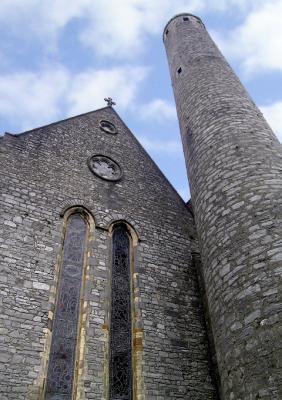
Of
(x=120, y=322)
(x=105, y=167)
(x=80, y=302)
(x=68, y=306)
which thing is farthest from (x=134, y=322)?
(x=105, y=167)

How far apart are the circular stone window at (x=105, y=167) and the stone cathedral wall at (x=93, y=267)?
153 mm

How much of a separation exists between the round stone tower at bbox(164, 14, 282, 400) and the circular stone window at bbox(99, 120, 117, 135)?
7.87ft

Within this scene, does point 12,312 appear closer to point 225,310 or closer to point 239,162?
point 225,310

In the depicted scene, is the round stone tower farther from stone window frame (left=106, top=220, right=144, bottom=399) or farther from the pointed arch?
the pointed arch

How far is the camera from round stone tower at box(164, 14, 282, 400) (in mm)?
5219

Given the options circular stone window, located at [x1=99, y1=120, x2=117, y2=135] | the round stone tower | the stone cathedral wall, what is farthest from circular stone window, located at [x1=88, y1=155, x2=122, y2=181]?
the round stone tower

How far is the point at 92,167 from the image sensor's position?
1043cm

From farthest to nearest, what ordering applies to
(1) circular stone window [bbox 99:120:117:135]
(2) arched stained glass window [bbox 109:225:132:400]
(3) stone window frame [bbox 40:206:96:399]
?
(1) circular stone window [bbox 99:120:117:135] < (2) arched stained glass window [bbox 109:225:132:400] < (3) stone window frame [bbox 40:206:96:399]

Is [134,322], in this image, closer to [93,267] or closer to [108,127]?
[93,267]

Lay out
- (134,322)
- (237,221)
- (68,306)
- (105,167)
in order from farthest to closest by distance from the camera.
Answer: (105,167), (134,322), (68,306), (237,221)

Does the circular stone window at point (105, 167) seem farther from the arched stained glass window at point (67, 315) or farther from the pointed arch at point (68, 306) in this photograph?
the arched stained glass window at point (67, 315)

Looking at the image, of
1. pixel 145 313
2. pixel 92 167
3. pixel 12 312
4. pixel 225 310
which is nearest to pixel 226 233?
pixel 225 310

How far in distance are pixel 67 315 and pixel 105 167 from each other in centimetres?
441

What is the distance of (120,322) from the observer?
25.5ft
